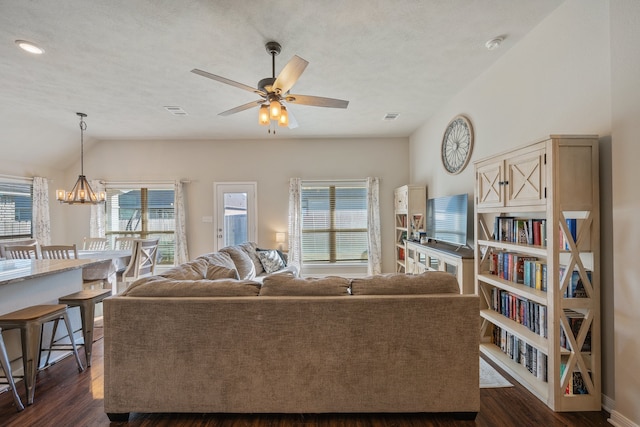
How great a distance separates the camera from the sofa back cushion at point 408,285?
179 cm

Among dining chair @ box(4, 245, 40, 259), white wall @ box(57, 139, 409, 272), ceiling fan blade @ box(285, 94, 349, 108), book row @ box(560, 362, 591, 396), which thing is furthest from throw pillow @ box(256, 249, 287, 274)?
book row @ box(560, 362, 591, 396)

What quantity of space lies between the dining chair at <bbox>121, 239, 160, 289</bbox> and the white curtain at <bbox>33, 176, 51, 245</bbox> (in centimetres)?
255

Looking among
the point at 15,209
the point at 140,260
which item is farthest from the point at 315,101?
the point at 15,209

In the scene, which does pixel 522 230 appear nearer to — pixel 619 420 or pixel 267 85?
pixel 619 420

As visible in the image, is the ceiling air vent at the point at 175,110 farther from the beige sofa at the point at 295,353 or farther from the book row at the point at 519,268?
the book row at the point at 519,268

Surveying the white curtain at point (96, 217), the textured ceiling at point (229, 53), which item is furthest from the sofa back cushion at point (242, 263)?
the white curtain at point (96, 217)

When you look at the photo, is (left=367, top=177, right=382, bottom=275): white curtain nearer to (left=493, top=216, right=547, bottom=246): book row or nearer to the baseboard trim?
(left=493, top=216, right=547, bottom=246): book row

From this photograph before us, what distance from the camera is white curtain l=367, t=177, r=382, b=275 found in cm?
554

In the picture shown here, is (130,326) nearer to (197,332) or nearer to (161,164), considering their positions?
(197,332)

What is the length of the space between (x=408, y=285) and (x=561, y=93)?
1.96 metres

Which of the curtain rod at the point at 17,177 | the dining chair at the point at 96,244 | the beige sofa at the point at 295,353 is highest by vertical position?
the curtain rod at the point at 17,177

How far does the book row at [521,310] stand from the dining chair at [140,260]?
4473 mm

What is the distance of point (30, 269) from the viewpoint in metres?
2.38

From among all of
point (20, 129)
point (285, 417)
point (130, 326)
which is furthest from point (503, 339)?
point (20, 129)
